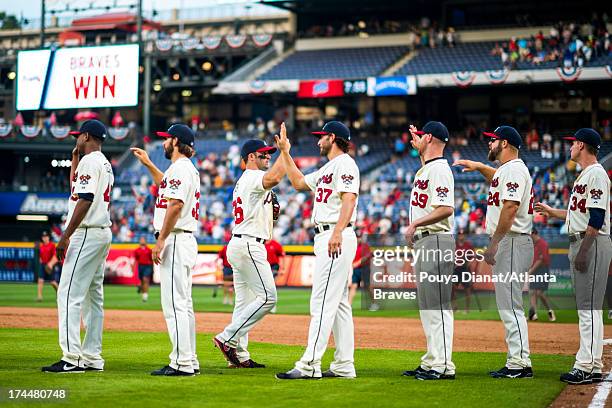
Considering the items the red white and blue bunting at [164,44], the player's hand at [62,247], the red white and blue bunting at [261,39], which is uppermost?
the red white and blue bunting at [261,39]

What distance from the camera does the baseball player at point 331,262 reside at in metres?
8.79

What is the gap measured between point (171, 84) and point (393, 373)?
37.8 m

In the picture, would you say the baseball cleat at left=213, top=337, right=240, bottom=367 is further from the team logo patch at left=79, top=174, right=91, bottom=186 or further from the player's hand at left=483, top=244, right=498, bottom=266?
the player's hand at left=483, top=244, right=498, bottom=266

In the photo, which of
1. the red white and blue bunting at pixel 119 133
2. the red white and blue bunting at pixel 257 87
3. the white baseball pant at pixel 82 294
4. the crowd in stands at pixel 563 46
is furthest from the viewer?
the red white and blue bunting at pixel 119 133

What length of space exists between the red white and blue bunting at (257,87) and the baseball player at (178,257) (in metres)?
31.5

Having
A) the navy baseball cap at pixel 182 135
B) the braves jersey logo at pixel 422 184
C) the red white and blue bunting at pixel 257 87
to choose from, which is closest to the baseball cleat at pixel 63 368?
the navy baseball cap at pixel 182 135

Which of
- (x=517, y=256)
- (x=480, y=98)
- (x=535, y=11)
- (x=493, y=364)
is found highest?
(x=535, y=11)

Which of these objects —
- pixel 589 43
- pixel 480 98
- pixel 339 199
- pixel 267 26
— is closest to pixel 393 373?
pixel 339 199

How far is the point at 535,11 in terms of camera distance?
132 ft

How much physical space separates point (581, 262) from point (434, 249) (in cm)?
145

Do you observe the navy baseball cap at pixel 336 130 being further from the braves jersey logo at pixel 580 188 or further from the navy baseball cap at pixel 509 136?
the braves jersey logo at pixel 580 188

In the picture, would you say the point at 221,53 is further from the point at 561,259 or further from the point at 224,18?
the point at 561,259

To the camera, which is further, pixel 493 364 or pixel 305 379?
pixel 493 364

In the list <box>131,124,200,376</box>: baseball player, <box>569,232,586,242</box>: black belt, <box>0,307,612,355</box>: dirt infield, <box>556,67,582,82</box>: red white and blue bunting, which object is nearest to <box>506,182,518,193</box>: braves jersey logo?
<box>569,232,586,242</box>: black belt
